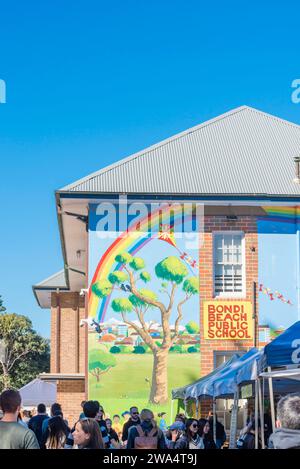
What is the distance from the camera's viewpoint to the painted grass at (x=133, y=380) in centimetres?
2759

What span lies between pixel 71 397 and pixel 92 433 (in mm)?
24861

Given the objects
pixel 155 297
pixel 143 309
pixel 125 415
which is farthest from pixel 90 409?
pixel 155 297

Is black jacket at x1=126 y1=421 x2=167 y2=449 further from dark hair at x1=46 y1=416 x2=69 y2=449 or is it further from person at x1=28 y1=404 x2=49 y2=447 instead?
person at x1=28 y1=404 x2=49 y2=447

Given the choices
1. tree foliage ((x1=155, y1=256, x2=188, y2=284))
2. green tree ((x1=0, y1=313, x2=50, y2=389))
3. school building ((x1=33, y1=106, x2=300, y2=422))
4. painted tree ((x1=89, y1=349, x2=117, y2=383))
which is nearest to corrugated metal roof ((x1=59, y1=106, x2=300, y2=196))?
school building ((x1=33, y1=106, x2=300, y2=422))

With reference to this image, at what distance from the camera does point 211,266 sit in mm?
28453

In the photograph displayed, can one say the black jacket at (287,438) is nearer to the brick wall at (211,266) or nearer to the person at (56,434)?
the person at (56,434)

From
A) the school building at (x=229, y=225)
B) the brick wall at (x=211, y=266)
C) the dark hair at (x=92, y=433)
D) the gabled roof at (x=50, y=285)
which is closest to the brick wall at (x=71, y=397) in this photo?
the school building at (x=229, y=225)

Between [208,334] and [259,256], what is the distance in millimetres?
2765

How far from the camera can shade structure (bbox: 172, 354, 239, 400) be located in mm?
20078

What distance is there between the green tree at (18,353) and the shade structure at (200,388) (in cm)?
5966

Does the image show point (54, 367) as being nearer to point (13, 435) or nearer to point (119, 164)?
point (119, 164)

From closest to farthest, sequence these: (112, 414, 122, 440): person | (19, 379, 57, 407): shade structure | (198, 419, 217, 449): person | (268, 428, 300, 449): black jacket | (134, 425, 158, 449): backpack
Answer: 1. (268, 428, 300, 449): black jacket
2. (134, 425, 158, 449): backpack
3. (198, 419, 217, 449): person
4. (112, 414, 122, 440): person
5. (19, 379, 57, 407): shade structure

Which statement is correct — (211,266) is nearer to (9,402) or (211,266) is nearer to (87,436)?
(87,436)

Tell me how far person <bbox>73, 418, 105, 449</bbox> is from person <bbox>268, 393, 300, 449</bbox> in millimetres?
3445
